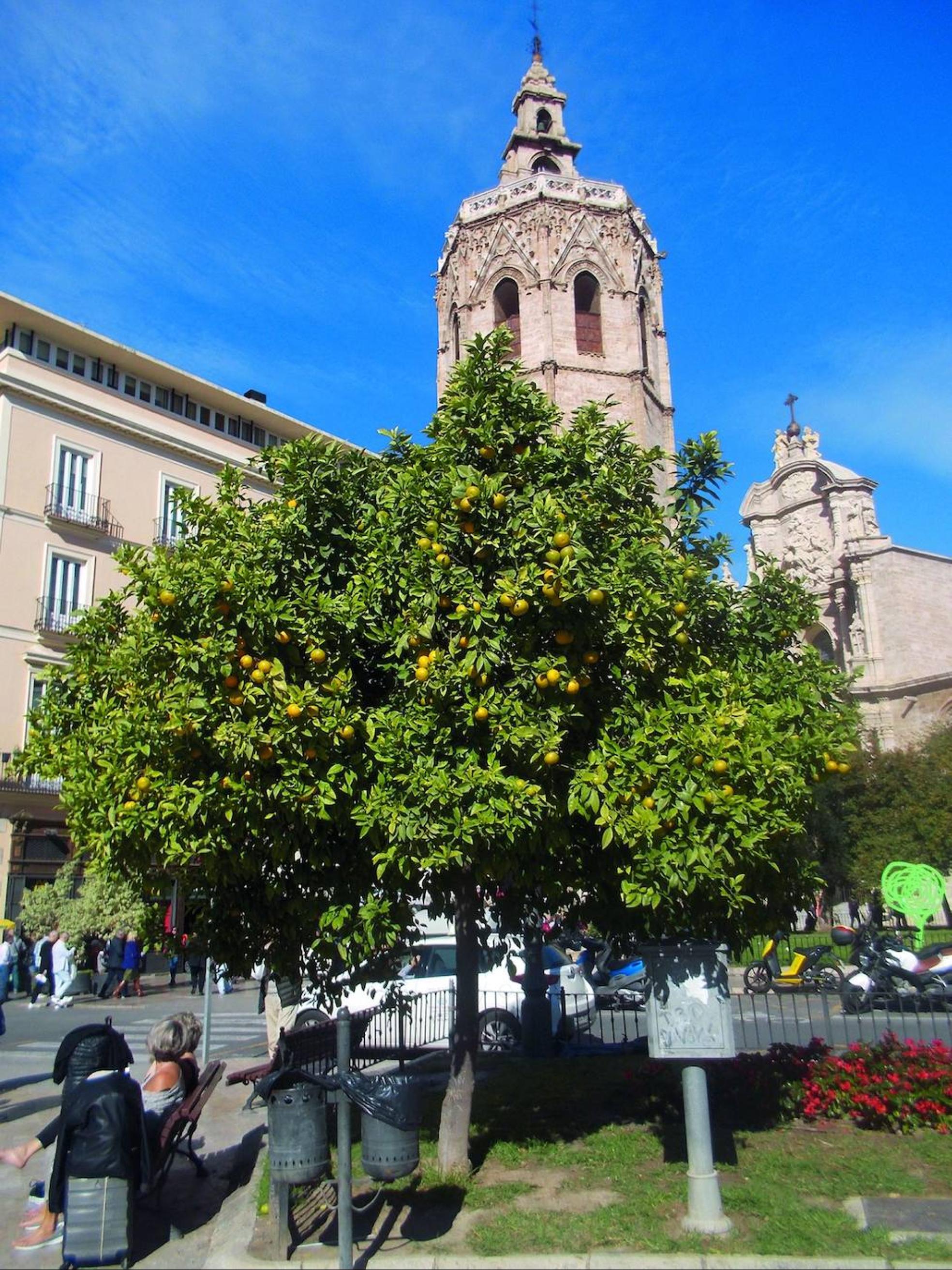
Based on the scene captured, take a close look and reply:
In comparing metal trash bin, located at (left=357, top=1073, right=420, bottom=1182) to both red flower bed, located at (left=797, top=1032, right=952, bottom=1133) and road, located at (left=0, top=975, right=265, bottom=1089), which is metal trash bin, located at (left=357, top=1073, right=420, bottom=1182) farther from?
road, located at (left=0, top=975, right=265, bottom=1089)

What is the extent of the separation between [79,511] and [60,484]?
104 centimetres

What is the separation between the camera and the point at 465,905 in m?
8.31

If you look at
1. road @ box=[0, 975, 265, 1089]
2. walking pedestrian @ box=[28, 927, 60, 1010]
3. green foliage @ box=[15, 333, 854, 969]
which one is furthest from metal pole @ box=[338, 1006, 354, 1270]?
walking pedestrian @ box=[28, 927, 60, 1010]

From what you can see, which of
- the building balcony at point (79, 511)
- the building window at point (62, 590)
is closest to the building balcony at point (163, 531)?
the building balcony at point (79, 511)

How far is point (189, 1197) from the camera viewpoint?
8141 mm

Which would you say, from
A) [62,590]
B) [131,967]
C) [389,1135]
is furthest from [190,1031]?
[62,590]

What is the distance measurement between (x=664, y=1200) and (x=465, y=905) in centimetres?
256

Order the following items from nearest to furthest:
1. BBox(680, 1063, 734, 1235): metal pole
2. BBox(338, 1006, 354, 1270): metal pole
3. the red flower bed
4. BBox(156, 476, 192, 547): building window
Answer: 1. BBox(338, 1006, 354, 1270): metal pole
2. BBox(680, 1063, 734, 1235): metal pole
3. the red flower bed
4. BBox(156, 476, 192, 547): building window

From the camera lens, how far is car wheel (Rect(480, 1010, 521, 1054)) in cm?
1436

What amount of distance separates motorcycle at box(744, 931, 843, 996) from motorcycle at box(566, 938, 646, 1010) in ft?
7.99

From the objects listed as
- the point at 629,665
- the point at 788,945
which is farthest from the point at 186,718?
the point at 788,945

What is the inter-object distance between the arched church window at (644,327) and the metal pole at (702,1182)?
31505 mm

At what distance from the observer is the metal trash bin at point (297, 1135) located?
6277 mm

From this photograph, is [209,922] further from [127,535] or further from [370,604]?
[127,535]
